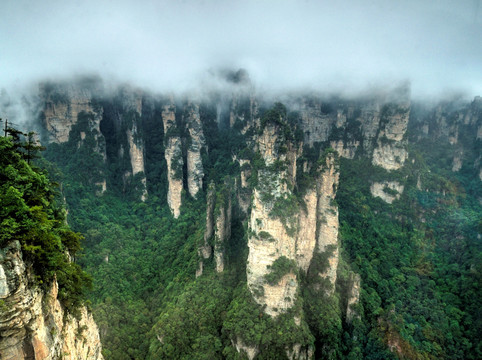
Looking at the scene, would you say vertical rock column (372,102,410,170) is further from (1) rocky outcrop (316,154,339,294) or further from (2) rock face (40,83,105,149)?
(2) rock face (40,83,105,149)

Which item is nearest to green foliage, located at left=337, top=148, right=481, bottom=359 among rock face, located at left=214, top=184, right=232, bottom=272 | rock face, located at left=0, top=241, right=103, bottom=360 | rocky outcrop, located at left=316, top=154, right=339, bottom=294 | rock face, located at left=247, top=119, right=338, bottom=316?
rocky outcrop, located at left=316, top=154, right=339, bottom=294

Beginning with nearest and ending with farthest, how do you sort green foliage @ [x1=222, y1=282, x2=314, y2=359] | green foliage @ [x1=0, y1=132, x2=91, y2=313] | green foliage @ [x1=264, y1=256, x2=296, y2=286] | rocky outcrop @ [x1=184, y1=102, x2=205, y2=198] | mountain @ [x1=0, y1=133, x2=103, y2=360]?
1. mountain @ [x1=0, y1=133, x2=103, y2=360]
2. green foliage @ [x1=0, y1=132, x2=91, y2=313]
3. green foliage @ [x1=222, y1=282, x2=314, y2=359]
4. green foliage @ [x1=264, y1=256, x2=296, y2=286]
5. rocky outcrop @ [x1=184, y1=102, x2=205, y2=198]

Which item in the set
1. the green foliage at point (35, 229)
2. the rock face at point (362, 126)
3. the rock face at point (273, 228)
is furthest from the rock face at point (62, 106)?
the green foliage at point (35, 229)

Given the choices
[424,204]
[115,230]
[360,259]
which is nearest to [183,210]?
[115,230]

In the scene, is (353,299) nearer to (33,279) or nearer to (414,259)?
(414,259)

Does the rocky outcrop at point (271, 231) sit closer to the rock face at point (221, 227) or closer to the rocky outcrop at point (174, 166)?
the rock face at point (221, 227)

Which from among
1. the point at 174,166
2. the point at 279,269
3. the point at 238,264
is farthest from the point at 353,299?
the point at 174,166
